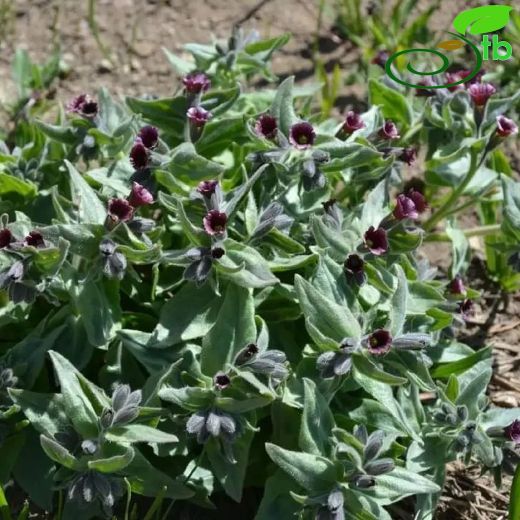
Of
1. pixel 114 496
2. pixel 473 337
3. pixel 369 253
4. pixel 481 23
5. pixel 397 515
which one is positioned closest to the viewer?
pixel 114 496

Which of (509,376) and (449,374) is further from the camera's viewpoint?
(509,376)

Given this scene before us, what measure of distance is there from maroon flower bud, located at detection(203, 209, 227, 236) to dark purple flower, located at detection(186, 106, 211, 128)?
838 millimetres

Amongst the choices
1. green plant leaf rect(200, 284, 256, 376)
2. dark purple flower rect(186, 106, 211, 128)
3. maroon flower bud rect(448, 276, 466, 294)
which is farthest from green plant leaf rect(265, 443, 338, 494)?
dark purple flower rect(186, 106, 211, 128)

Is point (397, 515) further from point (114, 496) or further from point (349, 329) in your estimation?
point (114, 496)

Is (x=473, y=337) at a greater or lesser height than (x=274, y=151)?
lesser

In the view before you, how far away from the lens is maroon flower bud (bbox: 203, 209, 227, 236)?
420 cm

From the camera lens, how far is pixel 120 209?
4188mm

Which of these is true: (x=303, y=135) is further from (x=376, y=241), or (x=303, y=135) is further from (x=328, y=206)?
(x=376, y=241)

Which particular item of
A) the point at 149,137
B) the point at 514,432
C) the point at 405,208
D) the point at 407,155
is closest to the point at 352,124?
the point at 407,155

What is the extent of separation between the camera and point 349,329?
425cm

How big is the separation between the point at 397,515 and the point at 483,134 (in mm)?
2398

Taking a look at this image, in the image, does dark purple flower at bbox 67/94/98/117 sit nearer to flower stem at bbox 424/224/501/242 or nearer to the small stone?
flower stem at bbox 424/224/501/242

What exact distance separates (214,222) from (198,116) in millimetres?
893

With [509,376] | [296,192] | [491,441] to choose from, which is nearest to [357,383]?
[491,441]
